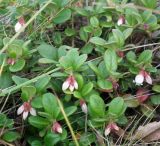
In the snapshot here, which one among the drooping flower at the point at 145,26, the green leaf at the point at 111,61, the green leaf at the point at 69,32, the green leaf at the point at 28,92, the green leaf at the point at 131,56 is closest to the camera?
the green leaf at the point at 28,92

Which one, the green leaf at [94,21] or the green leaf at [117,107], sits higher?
the green leaf at [94,21]

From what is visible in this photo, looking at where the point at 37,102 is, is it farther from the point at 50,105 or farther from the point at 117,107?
the point at 117,107

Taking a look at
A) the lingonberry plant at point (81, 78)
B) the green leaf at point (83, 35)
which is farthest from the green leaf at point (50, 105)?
the green leaf at point (83, 35)

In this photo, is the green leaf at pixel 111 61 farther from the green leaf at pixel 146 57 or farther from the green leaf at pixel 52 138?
the green leaf at pixel 52 138

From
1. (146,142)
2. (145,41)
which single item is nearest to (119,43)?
(145,41)

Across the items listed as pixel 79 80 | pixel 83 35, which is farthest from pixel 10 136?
pixel 83 35

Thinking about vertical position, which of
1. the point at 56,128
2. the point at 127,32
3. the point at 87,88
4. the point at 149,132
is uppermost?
the point at 127,32


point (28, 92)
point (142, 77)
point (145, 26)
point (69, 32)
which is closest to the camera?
point (28, 92)

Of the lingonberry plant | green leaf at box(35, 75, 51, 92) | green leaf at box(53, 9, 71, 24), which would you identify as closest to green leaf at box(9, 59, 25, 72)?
the lingonberry plant

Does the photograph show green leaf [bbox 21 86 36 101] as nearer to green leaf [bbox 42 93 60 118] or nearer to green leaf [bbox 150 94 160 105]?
green leaf [bbox 42 93 60 118]
